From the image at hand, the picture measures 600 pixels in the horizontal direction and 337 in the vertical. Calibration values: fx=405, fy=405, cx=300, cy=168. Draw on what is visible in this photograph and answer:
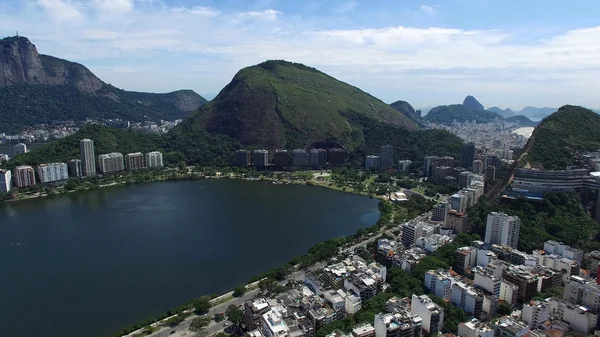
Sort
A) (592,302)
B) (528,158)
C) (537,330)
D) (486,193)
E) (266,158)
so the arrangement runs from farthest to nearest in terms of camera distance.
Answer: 1. (266,158)
2. (486,193)
3. (528,158)
4. (592,302)
5. (537,330)

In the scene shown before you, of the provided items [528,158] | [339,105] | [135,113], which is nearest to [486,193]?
[528,158]

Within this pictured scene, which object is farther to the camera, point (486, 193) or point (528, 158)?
point (486, 193)

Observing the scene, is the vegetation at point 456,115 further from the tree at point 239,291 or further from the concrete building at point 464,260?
the tree at point 239,291

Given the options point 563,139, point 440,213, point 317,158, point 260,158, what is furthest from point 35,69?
point 563,139

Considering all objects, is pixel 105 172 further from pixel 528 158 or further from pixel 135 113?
pixel 135 113

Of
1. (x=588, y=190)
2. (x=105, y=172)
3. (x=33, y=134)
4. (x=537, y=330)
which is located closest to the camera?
(x=537, y=330)

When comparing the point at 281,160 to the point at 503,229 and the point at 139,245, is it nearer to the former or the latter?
the point at 139,245

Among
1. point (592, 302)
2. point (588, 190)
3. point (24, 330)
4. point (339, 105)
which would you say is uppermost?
point (339, 105)
